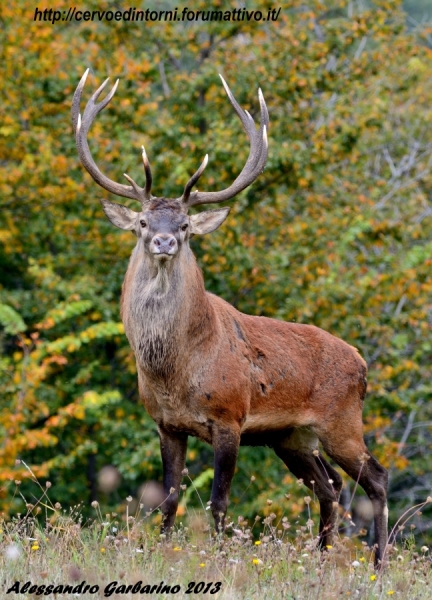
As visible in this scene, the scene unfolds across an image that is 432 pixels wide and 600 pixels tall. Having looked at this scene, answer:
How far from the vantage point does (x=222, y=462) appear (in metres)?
6.43

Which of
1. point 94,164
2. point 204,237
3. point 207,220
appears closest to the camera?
point 207,220

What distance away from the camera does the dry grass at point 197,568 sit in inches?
174

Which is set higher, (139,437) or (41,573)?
(41,573)

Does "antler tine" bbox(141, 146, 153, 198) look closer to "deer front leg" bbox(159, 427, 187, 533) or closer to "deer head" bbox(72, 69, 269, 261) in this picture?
"deer head" bbox(72, 69, 269, 261)

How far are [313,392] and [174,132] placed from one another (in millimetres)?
6178

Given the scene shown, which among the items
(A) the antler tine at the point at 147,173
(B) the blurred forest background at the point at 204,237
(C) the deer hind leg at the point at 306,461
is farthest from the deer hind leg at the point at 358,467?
(B) the blurred forest background at the point at 204,237

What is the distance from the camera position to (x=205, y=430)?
21.4 feet

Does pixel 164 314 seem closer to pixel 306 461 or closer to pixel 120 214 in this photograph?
pixel 120 214

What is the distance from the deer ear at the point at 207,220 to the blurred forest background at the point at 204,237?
521cm

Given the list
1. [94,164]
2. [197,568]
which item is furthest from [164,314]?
[197,568]

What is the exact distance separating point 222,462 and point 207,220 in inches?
63.5

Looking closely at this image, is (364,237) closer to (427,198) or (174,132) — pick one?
(174,132)

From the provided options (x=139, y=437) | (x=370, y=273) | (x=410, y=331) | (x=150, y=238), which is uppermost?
(x=150, y=238)

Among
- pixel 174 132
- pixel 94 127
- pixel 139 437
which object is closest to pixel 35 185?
pixel 94 127
